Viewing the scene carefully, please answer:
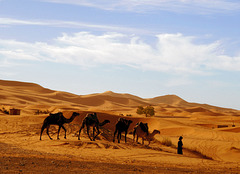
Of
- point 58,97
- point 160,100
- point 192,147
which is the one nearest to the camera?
point 192,147

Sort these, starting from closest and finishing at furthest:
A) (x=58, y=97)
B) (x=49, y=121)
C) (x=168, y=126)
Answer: (x=49, y=121) < (x=168, y=126) < (x=58, y=97)

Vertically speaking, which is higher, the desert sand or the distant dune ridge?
the distant dune ridge

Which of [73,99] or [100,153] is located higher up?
[73,99]

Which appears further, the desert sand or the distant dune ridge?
the distant dune ridge

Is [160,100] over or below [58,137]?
over

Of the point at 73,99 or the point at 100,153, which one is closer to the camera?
the point at 100,153

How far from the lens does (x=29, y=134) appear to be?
17.9m

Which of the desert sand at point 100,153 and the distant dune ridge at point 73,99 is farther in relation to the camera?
the distant dune ridge at point 73,99

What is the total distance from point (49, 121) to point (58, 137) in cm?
92

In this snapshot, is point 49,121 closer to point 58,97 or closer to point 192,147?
point 192,147

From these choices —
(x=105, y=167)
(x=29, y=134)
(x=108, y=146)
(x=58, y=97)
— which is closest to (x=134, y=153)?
(x=108, y=146)

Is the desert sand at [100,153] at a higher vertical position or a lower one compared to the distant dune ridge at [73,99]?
lower

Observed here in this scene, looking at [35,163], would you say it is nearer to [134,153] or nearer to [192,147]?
[134,153]

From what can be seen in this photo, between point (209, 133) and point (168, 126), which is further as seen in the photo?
point (168, 126)
